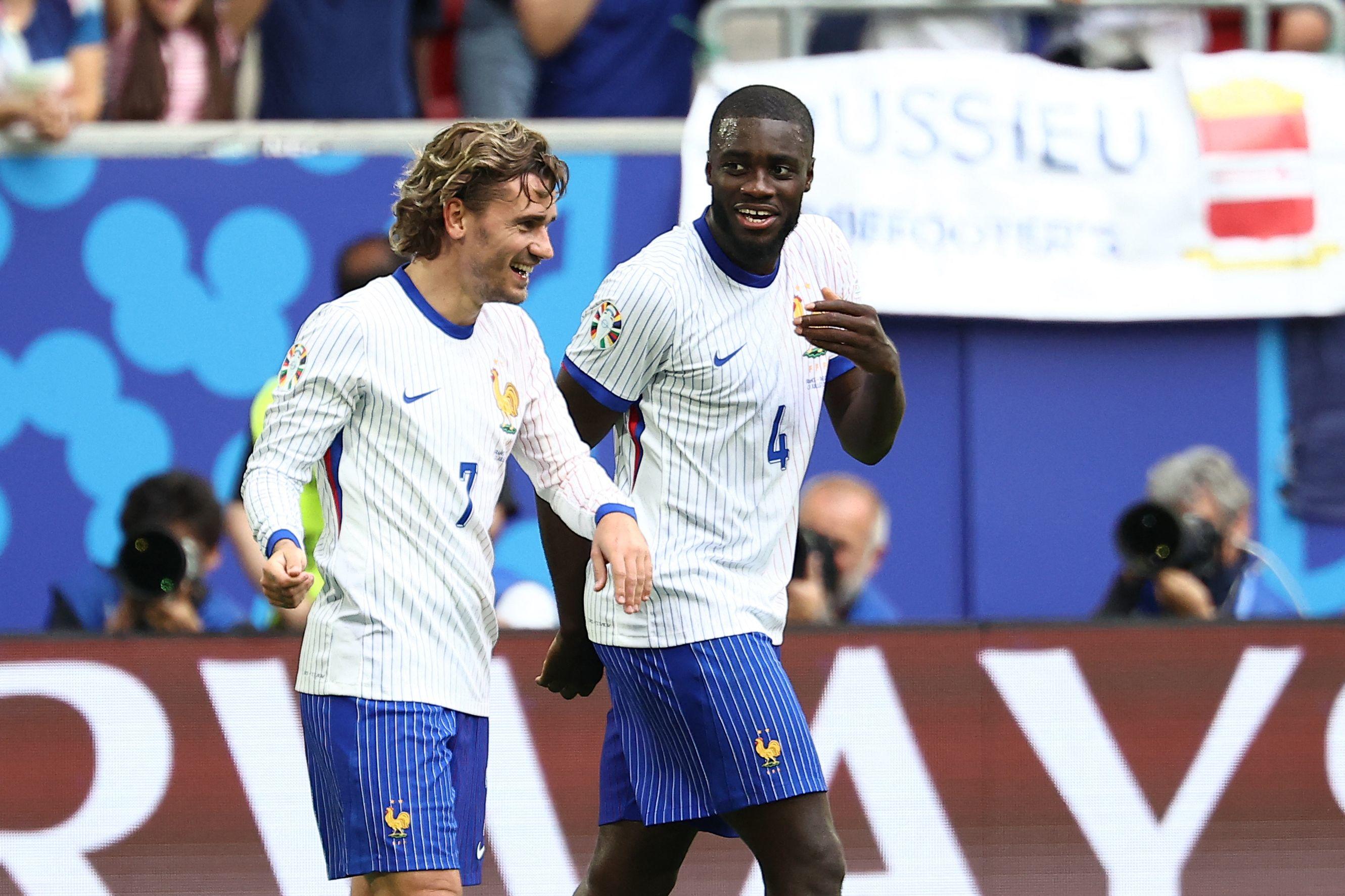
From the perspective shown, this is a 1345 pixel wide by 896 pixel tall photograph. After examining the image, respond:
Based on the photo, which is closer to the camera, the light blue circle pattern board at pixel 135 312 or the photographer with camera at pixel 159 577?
the photographer with camera at pixel 159 577

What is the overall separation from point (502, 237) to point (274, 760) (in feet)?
7.72

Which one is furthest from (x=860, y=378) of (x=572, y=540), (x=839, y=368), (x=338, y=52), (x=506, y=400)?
(x=338, y=52)

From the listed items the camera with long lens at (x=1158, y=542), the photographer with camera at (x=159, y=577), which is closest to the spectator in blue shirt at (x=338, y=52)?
the photographer with camera at (x=159, y=577)

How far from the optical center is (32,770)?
6.02m

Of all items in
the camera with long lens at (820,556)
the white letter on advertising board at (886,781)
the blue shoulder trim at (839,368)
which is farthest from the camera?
the camera with long lens at (820,556)

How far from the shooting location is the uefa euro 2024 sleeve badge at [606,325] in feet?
15.0

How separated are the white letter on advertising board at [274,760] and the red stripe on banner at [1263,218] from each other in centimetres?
425

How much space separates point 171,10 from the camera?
8055 millimetres

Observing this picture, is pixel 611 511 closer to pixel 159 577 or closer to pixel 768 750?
pixel 768 750

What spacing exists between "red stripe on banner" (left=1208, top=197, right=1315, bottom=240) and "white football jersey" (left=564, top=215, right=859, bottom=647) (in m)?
3.96

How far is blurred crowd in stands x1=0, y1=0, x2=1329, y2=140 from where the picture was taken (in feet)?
26.6

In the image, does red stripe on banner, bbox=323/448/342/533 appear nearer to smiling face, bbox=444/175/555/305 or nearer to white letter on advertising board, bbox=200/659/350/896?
smiling face, bbox=444/175/555/305

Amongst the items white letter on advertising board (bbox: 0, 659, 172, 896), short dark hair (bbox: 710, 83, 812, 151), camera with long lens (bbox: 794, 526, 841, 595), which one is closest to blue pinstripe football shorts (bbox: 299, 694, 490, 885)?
short dark hair (bbox: 710, 83, 812, 151)

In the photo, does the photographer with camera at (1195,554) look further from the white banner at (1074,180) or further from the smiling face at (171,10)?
the smiling face at (171,10)
